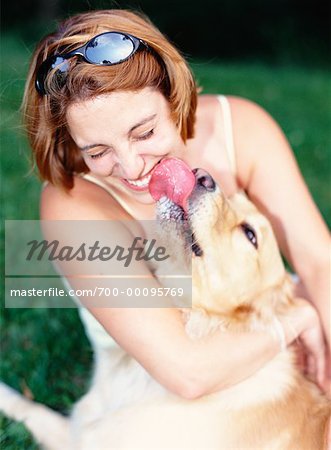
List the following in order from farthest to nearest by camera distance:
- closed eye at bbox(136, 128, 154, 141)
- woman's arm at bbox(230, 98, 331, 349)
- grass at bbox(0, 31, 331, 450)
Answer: grass at bbox(0, 31, 331, 450), woman's arm at bbox(230, 98, 331, 349), closed eye at bbox(136, 128, 154, 141)

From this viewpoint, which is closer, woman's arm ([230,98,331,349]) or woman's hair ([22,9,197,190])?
woman's hair ([22,9,197,190])

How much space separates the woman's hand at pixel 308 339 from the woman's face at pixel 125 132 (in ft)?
2.26

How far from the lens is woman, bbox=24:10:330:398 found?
2170 mm

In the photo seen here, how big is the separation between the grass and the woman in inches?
12.3

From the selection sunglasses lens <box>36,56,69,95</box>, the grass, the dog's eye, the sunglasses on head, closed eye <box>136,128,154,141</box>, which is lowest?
the grass

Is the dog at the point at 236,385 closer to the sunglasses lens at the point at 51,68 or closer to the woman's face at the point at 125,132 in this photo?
the woman's face at the point at 125,132

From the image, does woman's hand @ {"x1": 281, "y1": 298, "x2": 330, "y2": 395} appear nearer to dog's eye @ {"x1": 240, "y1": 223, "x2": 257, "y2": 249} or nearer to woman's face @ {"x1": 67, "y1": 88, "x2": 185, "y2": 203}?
dog's eye @ {"x1": 240, "y1": 223, "x2": 257, "y2": 249}

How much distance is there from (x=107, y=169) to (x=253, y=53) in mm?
9300

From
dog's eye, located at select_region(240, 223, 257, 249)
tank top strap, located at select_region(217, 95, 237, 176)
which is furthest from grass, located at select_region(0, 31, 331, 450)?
dog's eye, located at select_region(240, 223, 257, 249)

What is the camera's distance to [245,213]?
247 cm

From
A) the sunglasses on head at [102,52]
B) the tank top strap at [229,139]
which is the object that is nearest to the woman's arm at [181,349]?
the tank top strap at [229,139]

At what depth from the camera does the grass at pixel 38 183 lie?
299 centimetres

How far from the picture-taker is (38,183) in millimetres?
4840

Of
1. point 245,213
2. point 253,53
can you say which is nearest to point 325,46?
point 253,53
